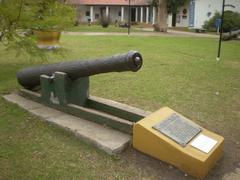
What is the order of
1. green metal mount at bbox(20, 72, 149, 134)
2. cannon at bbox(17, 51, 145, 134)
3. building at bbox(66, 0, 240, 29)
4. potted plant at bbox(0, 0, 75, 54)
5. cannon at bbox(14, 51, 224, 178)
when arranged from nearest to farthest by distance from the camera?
cannon at bbox(14, 51, 224, 178) → cannon at bbox(17, 51, 145, 134) → green metal mount at bbox(20, 72, 149, 134) → potted plant at bbox(0, 0, 75, 54) → building at bbox(66, 0, 240, 29)

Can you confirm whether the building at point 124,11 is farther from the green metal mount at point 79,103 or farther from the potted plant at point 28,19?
the green metal mount at point 79,103

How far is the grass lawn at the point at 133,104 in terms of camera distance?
3.98 m

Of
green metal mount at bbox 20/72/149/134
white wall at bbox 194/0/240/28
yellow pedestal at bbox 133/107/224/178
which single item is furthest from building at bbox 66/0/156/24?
yellow pedestal at bbox 133/107/224/178

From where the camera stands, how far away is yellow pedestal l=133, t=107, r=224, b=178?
3.90 meters

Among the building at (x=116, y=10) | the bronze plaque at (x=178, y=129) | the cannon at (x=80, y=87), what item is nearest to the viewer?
the bronze plaque at (x=178, y=129)

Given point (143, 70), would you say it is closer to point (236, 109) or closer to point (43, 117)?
point (236, 109)

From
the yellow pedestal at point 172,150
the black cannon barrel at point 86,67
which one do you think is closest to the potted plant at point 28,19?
the black cannon barrel at point 86,67

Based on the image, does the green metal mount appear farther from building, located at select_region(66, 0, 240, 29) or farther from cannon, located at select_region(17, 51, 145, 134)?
building, located at select_region(66, 0, 240, 29)

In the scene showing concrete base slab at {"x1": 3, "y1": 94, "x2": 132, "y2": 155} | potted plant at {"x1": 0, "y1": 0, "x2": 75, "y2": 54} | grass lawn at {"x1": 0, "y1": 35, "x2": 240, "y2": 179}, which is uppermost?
potted plant at {"x1": 0, "y1": 0, "x2": 75, "y2": 54}

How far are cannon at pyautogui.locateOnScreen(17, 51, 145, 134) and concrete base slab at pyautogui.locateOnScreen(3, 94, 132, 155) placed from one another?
0.31ft

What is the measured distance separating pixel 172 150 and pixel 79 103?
208 centimetres

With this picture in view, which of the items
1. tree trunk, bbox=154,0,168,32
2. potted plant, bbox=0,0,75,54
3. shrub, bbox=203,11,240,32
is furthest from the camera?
tree trunk, bbox=154,0,168,32

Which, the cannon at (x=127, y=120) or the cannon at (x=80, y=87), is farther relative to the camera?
the cannon at (x=80, y=87)

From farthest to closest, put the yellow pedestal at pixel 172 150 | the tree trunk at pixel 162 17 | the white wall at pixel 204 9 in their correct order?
the white wall at pixel 204 9 < the tree trunk at pixel 162 17 < the yellow pedestal at pixel 172 150
